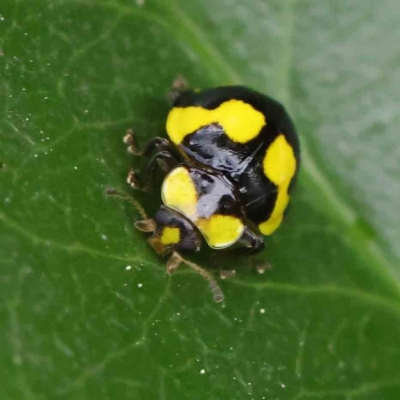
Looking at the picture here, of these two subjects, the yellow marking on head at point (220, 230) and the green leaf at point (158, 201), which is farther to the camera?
the yellow marking on head at point (220, 230)

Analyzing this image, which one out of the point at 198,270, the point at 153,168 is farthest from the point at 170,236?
the point at 153,168

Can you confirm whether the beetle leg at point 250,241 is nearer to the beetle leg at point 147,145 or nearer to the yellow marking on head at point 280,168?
the yellow marking on head at point 280,168

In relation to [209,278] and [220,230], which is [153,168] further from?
[209,278]

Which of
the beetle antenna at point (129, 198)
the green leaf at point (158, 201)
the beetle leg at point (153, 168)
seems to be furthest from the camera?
the beetle leg at point (153, 168)

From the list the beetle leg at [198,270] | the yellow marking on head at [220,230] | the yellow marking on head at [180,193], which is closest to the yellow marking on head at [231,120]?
the yellow marking on head at [180,193]

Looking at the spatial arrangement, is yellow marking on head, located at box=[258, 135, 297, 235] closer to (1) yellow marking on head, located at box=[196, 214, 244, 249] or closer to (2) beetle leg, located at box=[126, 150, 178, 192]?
(1) yellow marking on head, located at box=[196, 214, 244, 249]

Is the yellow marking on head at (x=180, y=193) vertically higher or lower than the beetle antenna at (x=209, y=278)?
higher

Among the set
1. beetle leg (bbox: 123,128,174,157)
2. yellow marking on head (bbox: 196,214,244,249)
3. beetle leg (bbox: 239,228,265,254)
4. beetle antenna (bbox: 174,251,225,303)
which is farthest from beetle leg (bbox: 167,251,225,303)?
beetle leg (bbox: 123,128,174,157)
